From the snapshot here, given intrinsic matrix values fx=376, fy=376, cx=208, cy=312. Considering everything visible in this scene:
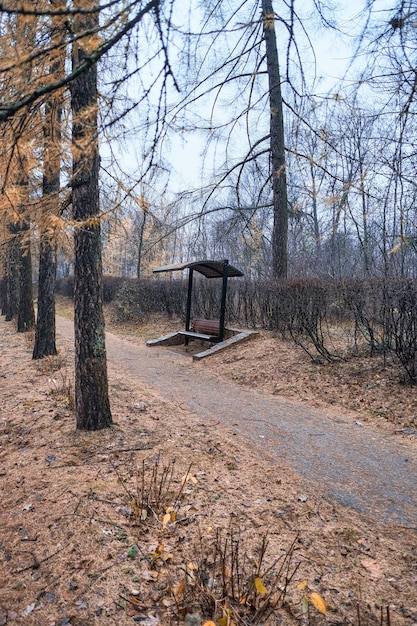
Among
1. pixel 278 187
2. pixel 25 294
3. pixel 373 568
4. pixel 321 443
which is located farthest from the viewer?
pixel 25 294

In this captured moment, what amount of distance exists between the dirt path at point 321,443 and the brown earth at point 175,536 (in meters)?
0.20

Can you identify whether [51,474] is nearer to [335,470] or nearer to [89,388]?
[89,388]

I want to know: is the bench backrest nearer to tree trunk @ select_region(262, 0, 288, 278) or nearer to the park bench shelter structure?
the park bench shelter structure

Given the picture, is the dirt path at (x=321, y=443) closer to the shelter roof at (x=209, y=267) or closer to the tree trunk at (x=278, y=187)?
the shelter roof at (x=209, y=267)

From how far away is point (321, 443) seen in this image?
4.14 metres

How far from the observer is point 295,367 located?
6738 millimetres

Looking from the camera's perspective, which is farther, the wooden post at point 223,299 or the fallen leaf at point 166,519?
the wooden post at point 223,299

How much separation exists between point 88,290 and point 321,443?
9.80 ft

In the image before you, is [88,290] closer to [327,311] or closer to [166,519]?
[166,519]

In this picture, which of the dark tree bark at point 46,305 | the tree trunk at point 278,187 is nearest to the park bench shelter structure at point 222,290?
the tree trunk at point 278,187

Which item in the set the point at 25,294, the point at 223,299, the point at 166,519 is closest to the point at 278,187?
the point at 223,299

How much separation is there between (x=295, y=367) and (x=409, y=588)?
471cm

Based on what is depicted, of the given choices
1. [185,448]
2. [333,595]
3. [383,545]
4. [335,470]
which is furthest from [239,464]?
[333,595]

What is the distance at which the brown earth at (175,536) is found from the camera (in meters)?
1.86
